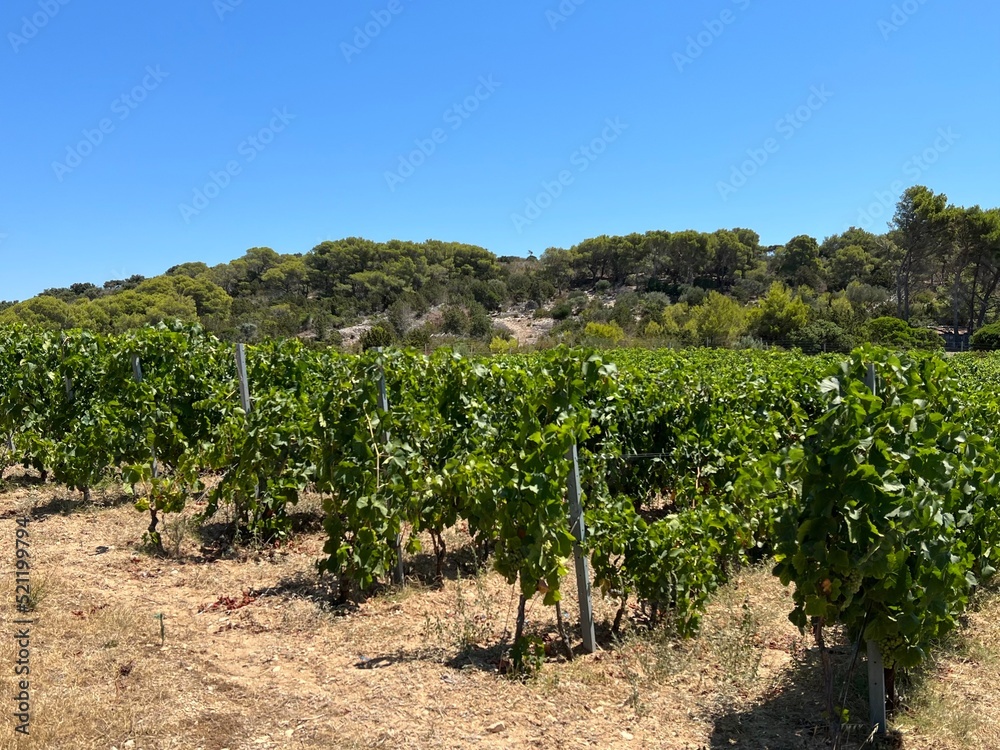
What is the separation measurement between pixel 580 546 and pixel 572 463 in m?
0.48

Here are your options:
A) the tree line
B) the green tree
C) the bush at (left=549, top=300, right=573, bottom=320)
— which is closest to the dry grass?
the tree line

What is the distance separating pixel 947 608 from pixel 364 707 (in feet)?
9.04

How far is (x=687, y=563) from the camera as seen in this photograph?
383 centimetres

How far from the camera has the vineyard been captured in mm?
2754

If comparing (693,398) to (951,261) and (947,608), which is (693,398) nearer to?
(947,608)

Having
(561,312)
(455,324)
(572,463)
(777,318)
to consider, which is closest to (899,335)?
(777,318)

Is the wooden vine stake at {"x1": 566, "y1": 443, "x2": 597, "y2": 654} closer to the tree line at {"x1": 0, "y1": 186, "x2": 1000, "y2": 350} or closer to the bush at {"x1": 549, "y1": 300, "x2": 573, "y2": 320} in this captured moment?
the tree line at {"x1": 0, "y1": 186, "x2": 1000, "y2": 350}

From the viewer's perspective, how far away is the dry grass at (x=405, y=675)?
2.99m

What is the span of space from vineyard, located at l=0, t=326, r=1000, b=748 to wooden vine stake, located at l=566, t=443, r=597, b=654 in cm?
2

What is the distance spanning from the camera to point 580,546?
379 centimetres

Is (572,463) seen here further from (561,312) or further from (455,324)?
(561,312)

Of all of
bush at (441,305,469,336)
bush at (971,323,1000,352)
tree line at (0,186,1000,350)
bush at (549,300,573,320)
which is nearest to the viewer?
bush at (971,323,1000,352)

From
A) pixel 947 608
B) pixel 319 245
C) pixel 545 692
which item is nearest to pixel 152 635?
pixel 545 692

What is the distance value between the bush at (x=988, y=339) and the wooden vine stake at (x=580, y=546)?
34677mm
